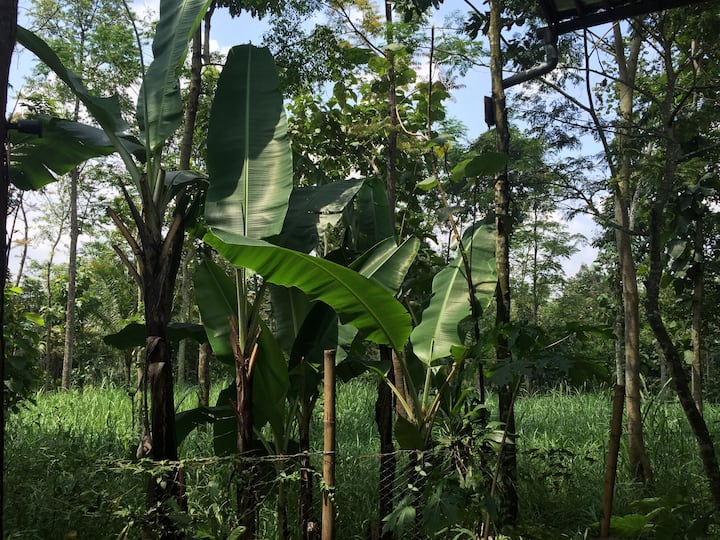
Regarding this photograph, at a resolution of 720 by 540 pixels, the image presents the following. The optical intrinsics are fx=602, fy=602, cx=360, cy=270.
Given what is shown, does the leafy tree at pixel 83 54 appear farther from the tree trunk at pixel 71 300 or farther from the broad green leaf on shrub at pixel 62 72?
the broad green leaf on shrub at pixel 62 72

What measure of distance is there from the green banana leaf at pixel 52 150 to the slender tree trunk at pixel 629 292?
12.0 feet

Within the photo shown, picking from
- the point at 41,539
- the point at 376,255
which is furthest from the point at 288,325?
the point at 41,539

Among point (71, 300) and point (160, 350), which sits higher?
point (71, 300)

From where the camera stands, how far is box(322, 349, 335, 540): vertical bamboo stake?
2508 mm

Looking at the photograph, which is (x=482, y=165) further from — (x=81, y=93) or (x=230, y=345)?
(x=81, y=93)

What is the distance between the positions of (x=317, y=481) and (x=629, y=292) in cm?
293

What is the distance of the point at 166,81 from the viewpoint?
10.6 ft

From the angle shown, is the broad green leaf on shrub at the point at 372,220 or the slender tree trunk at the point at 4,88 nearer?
the slender tree trunk at the point at 4,88

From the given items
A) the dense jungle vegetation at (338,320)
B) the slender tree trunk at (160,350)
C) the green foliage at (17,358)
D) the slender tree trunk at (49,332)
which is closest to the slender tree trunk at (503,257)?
the dense jungle vegetation at (338,320)

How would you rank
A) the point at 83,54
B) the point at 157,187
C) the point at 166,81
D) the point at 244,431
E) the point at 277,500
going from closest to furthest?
the point at 244,431
the point at 157,187
the point at 166,81
the point at 277,500
the point at 83,54

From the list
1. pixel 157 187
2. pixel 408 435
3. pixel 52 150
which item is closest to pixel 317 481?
pixel 408 435

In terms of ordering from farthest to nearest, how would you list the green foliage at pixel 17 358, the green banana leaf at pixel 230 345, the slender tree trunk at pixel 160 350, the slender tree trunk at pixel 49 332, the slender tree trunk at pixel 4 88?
the slender tree trunk at pixel 49 332, the green foliage at pixel 17 358, the green banana leaf at pixel 230 345, the slender tree trunk at pixel 160 350, the slender tree trunk at pixel 4 88

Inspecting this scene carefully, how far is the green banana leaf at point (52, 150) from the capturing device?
3.43m

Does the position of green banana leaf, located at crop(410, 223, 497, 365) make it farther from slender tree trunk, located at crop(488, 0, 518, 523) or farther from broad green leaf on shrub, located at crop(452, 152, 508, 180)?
broad green leaf on shrub, located at crop(452, 152, 508, 180)
